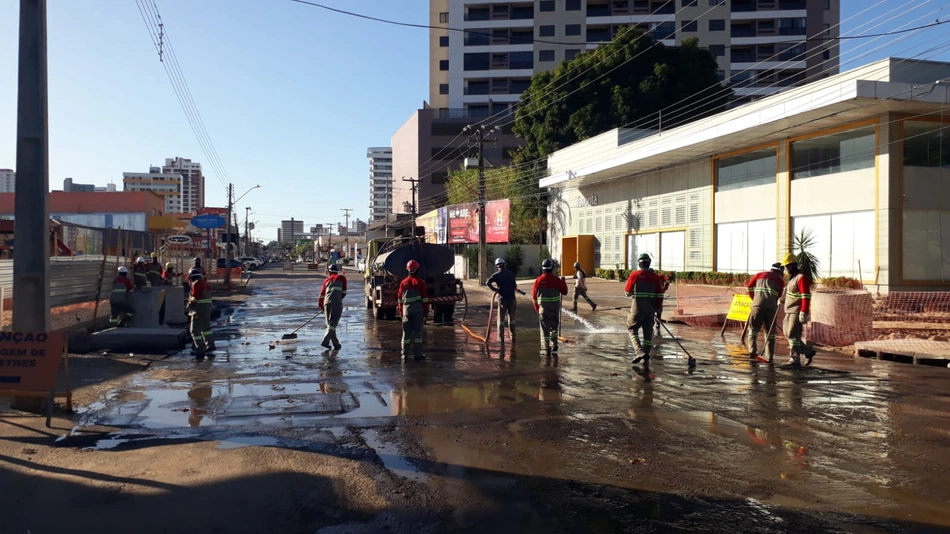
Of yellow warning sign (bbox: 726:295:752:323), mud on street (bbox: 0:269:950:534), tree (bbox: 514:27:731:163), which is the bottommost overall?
mud on street (bbox: 0:269:950:534)

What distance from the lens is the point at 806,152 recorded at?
2584cm

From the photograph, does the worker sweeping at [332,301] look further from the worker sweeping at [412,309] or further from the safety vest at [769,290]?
the safety vest at [769,290]

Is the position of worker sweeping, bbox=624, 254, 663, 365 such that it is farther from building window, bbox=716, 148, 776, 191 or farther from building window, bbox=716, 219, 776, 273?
building window, bbox=716, 148, 776, 191

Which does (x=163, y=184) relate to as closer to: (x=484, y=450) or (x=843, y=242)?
(x=843, y=242)

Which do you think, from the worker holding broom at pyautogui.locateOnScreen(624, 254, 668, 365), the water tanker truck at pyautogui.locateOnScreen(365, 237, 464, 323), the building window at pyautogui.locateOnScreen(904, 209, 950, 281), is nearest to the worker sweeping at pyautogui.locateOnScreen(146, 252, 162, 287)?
the water tanker truck at pyautogui.locateOnScreen(365, 237, 464, 323)

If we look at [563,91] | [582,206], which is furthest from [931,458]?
[563,91]

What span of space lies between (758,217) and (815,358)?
51.4 feet

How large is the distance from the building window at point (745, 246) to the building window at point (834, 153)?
2618 mm

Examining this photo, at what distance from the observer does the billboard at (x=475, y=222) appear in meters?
43.8

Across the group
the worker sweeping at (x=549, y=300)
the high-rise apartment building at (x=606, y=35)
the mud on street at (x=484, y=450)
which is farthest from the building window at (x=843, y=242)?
the high-rise apartment building at (x=606, y=35)

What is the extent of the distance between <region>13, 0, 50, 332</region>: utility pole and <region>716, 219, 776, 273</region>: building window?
81.8 ft

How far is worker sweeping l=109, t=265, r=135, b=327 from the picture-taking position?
53.5 feet

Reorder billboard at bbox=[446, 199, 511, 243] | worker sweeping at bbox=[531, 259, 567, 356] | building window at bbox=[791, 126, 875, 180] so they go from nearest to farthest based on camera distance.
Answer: worker sweeping at bbox=[531, 259, 567, 356] < building window at bbox=[791, 126, 875, 180] < billboard at bbox=[446, 199, 511, 243]

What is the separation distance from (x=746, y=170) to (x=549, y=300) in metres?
18.9
